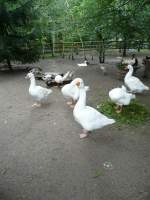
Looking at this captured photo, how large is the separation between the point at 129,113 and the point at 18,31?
30.0ft

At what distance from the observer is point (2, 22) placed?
46.4ft

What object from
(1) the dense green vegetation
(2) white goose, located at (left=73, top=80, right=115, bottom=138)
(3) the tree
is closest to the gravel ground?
(2) white goose, located at (left=73, top=80, right=115, bottom=138)

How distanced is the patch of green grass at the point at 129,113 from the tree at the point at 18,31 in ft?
24.0

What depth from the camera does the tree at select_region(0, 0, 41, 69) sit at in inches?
544

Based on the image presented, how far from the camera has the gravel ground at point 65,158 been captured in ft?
16.0

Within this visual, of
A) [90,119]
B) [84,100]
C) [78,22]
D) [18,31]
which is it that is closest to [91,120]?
[90,119]

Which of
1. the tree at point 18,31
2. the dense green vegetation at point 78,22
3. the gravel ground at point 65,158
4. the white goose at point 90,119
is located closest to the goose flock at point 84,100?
the white goose at point 90,119

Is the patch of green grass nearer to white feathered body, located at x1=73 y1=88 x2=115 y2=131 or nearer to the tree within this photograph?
white feathered body, located at x1=73 y1=88 x2=115 y2=131

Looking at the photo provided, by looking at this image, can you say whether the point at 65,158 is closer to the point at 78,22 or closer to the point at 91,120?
the point at 91,120

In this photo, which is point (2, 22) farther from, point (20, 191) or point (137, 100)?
point (20, 191)

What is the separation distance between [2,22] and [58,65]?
13.4ft

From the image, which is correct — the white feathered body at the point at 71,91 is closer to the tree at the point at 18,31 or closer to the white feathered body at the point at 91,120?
the white feathered body at the point at 91,120

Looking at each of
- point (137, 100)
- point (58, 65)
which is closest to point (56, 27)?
point (58, 65)

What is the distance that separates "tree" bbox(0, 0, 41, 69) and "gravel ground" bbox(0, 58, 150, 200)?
5.93 m
